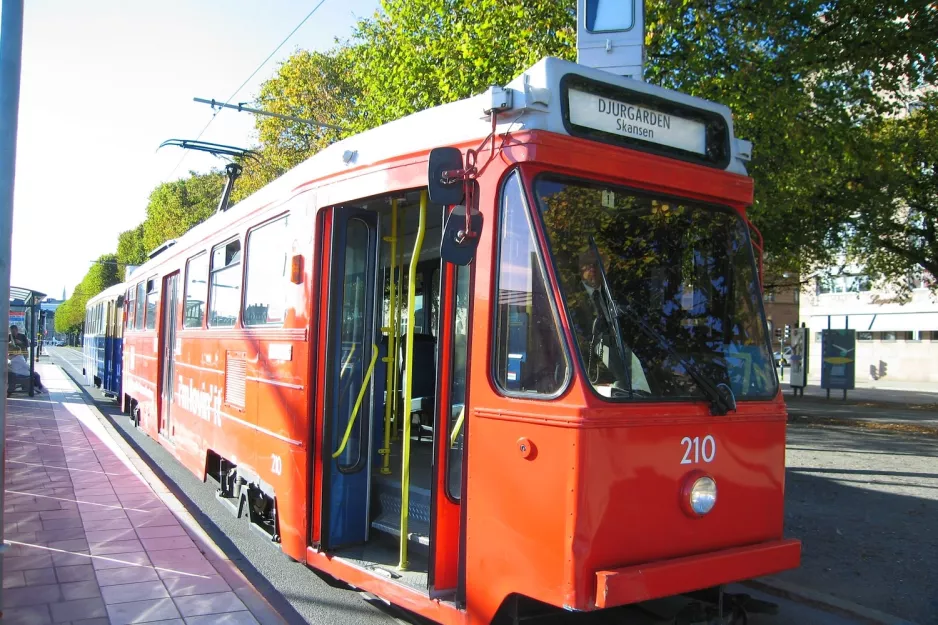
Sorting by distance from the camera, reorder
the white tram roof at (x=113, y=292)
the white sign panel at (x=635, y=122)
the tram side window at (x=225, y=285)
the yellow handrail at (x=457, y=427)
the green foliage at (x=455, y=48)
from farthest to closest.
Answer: the white tram roof at (x=113, y=292)
the green foliage at (x=455, y=48)
the tram side window at (x=225, y=285)
the yellow handrail at (x=457, y=427)
the white sign panel at (x=635, y=122)

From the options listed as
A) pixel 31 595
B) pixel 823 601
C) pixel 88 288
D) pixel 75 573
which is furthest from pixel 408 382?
pixel 88 288

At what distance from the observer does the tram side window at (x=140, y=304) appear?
41.9 ft

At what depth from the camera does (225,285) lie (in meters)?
7.19

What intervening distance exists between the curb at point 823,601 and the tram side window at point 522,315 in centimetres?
321

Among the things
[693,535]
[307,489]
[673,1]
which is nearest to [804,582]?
[693,535]

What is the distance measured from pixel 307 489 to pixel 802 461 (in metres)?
8.78

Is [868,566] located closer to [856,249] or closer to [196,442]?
[196,442]

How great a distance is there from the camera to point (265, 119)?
2712 cm

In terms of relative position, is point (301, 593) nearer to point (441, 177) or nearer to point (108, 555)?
point (108, 555)

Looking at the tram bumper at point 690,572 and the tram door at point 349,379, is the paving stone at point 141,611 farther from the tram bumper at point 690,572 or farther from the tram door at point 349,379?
the tram bumper at point 690,572

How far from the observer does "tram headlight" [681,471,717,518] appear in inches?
143

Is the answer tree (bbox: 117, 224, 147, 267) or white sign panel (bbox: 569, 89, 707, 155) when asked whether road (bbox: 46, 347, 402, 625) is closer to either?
white sign panel (bbox: 569, 89, 707, 155)

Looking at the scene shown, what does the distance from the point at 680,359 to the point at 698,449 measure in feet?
1.48

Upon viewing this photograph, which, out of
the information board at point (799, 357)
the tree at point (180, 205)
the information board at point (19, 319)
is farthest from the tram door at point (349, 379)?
the tree at point (180, 205)
